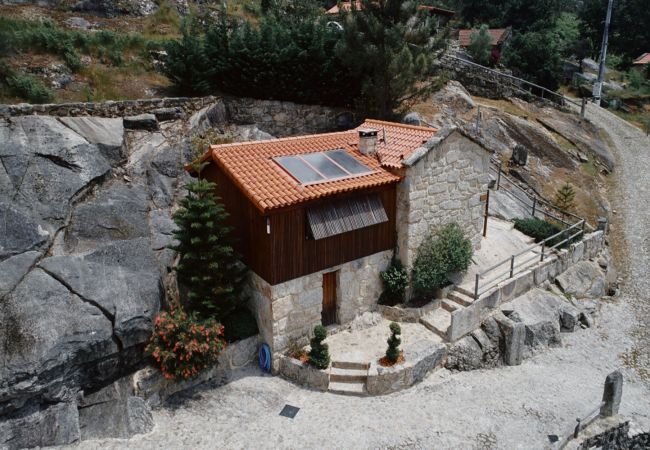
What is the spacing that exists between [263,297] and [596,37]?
2200 inches

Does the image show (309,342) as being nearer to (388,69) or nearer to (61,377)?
(61,377)

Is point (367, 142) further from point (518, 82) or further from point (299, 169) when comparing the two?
point (518, 82)

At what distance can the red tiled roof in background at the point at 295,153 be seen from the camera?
1427 cm

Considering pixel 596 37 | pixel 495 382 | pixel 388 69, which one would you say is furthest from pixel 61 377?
pixel 596 37

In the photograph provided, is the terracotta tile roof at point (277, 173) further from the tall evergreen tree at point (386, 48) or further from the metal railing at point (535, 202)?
the metal railing at point (535, 202)

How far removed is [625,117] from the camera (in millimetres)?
44500

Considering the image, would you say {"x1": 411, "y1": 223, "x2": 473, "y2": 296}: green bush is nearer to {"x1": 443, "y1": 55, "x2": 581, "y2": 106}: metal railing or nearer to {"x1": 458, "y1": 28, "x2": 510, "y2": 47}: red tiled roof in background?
{"x1": 443, "y1": 55, "x2": 581, "y2": 106}: metal railing

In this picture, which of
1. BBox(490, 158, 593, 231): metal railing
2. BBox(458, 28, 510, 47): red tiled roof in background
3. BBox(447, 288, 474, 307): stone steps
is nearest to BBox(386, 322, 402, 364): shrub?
BBox(447, 288, 474, 307): stone steps

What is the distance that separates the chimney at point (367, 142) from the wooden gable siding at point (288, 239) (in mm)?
1705

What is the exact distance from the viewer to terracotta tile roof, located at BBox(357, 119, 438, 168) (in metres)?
16.9

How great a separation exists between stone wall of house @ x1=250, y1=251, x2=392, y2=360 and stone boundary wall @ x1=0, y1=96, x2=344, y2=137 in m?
9.80

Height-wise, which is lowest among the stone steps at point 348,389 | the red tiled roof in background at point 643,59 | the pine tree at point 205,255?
the stone steps at point 348,389

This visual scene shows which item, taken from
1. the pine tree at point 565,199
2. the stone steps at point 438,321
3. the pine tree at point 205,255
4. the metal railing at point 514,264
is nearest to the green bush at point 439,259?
the stone steps at point 438,321

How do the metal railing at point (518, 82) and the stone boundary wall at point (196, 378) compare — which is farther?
the metal railing at point (518, 82)
